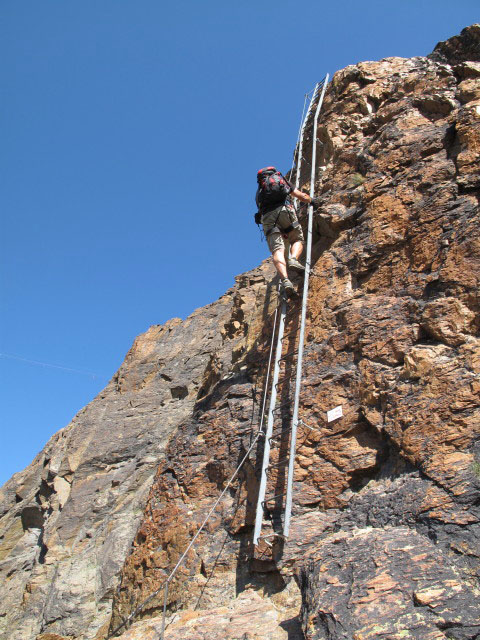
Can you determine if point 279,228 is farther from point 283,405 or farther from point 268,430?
point 268,430

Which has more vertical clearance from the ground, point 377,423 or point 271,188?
point 271,188

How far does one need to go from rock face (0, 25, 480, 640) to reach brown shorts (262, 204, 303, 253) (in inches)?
24.8

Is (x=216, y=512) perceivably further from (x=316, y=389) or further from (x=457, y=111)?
(x=457, y=111)

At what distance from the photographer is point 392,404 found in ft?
18.0

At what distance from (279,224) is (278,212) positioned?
0.23 metres

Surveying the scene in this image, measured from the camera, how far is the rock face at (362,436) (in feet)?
13.9

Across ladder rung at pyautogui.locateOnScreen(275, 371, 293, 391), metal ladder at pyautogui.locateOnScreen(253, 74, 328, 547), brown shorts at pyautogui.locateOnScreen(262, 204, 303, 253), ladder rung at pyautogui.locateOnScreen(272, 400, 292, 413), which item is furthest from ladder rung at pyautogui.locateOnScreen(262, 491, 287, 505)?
brown shorts at pyautogui.locateOnScreen(262, 204, 303, 253)

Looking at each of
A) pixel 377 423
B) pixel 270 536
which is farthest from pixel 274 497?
pixel 377 423

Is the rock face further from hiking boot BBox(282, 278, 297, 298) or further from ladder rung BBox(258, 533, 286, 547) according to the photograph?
hiking boot BBox(282, 278, 297, 298)

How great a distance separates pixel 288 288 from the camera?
780 centimetres

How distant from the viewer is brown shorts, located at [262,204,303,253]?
8633 mm

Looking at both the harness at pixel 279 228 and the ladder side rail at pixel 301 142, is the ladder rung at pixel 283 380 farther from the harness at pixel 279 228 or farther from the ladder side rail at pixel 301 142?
the ladder side rail at pixel 301 142

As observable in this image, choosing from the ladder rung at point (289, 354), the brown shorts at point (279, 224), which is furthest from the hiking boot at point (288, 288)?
the ladder rung at point (289, 354)

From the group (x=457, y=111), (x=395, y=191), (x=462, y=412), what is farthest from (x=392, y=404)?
(x=457, y=111)
